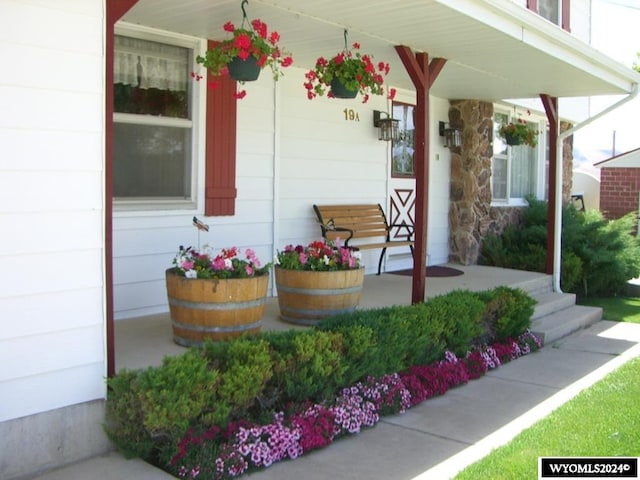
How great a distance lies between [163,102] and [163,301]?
1.71 metres

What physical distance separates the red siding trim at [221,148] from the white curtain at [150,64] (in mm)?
262

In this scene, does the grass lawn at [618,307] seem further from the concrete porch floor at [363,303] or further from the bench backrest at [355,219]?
the bench backrest at [355,219]

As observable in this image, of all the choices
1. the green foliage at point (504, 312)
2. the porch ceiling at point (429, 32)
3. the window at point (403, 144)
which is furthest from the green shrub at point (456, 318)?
the window at point (403, 144)

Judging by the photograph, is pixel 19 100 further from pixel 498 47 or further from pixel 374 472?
pixel 498 47

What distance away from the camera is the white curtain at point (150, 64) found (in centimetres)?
574

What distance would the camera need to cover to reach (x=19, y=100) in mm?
3498

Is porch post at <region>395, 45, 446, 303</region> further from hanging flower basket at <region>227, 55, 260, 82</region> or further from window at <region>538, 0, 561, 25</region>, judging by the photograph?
window at <region>538, 0, 561, 25</region>

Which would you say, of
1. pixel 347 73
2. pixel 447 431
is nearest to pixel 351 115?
pixel 347 73

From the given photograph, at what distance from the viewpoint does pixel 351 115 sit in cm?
823

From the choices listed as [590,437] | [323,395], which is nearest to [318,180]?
[323,395]

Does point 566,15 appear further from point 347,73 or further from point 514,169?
point 347,73

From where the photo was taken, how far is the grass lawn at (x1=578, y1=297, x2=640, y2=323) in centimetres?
887

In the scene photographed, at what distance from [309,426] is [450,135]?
6.60 meters

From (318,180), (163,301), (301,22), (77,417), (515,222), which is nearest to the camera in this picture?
(77,417)
